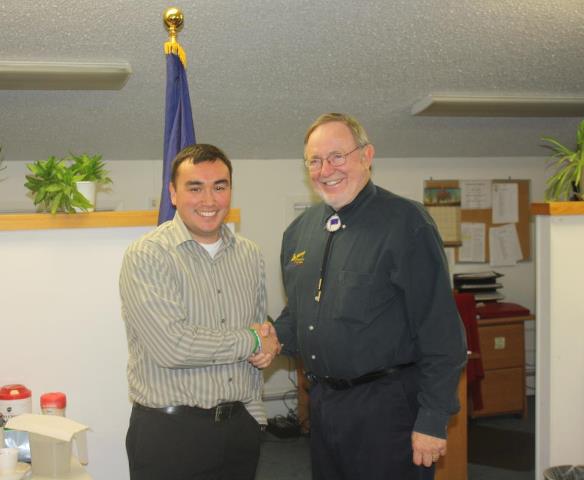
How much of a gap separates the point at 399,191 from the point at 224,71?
2.10 m

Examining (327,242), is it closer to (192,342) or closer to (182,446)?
(192,342)

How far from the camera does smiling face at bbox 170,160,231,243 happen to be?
6.44 ft

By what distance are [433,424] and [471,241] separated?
10.9 ft

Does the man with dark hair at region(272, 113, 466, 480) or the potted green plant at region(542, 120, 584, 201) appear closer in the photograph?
the man with dark hair at region(272, 113, 466, 480)

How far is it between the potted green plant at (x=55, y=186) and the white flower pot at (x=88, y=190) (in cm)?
2

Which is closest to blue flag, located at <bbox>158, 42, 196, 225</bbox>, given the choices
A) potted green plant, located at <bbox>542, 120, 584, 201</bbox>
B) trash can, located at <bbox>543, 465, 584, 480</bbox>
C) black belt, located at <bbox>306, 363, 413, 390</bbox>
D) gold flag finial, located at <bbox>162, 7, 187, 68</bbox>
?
gold flag finial, located at <bbox>162, 7, 187, 68</bbox>

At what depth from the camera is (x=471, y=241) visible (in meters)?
5.02

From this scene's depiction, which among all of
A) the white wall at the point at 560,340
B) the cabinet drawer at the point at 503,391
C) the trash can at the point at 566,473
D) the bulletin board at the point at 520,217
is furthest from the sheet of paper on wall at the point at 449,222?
the trash can at the point at 566,473

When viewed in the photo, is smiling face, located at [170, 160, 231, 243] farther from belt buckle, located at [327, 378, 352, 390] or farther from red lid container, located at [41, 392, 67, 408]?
red lid container, located at [41, 392, 67, 408]

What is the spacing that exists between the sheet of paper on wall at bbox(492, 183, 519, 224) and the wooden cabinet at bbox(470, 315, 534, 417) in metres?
0.85

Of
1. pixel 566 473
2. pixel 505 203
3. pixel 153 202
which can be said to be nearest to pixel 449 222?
pixel 505 203

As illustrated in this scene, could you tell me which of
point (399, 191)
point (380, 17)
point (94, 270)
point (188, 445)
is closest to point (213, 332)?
point (188, 445)

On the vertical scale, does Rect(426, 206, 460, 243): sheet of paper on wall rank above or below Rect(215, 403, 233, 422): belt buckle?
above

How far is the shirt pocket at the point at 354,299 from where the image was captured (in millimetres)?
1956
